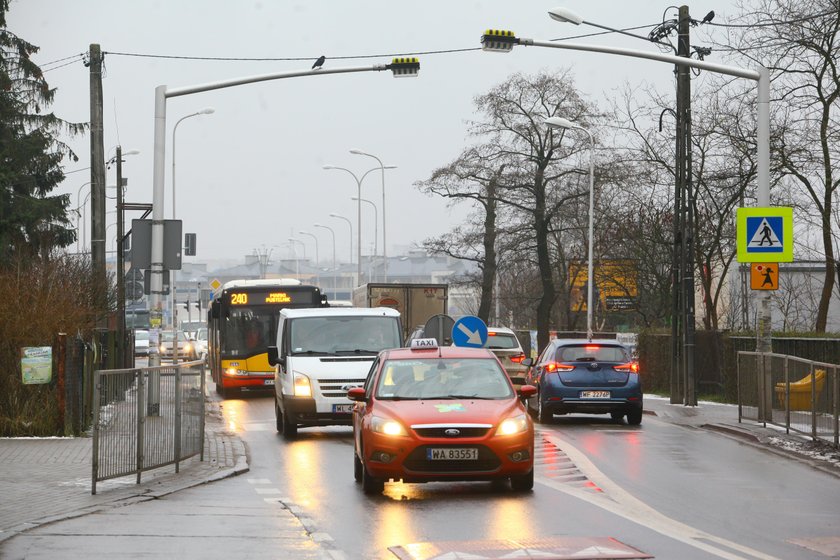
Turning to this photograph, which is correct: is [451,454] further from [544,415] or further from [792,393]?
[544,415]

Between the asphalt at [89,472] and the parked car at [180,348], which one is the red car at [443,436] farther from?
the parked car at [180,348]

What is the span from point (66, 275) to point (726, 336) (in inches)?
656

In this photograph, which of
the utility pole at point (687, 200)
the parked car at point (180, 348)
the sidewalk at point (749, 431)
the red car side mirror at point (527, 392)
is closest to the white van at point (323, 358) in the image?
the sidewalk at point (749, 431)

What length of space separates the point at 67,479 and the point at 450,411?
4.33 meters

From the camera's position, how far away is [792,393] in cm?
2114

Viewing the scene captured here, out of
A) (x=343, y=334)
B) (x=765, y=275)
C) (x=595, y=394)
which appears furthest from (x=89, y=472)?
(x=765, y=275)

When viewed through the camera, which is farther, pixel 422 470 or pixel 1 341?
pixel 1 341

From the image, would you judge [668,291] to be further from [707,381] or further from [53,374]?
[53,374]

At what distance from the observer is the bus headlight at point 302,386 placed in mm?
23156

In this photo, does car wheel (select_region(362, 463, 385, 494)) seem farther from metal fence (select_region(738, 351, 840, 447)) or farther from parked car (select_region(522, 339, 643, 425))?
parked car (select_region(522, 339, 643, 425))

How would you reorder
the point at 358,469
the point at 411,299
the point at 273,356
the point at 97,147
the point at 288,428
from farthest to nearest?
the point at 411,299
the point at 97,147
the point at 273,356
the point at 288,428
the point at 358,469

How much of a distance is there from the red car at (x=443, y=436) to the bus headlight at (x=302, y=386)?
7.67 meters

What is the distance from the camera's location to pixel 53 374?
70.9 ft

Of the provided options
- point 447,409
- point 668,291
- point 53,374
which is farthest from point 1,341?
point 668,291
